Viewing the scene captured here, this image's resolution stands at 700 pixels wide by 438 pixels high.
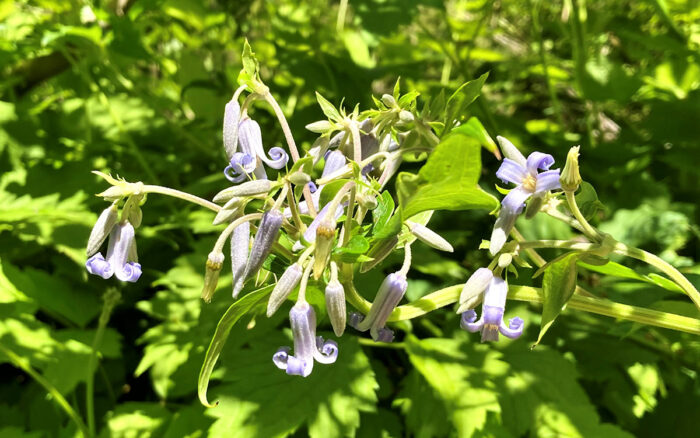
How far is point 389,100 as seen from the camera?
0.91 m

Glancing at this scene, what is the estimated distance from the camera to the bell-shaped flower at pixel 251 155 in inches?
37.0

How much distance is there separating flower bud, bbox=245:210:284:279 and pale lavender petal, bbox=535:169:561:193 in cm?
35

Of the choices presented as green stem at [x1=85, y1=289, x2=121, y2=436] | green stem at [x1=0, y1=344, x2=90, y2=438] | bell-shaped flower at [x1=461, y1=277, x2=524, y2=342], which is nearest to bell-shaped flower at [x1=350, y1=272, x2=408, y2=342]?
bell-shaped flower at [x1=461, y1=277, x2=524, y2=342]

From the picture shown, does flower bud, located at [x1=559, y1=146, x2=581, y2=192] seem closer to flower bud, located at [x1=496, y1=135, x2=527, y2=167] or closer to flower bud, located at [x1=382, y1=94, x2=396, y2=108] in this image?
flower bud, located at [x1=496, y1=135, x2=527, y2=167]

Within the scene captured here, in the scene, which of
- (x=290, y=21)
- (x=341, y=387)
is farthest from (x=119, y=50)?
(x=341, y=387)

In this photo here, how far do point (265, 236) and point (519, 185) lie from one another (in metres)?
0.35

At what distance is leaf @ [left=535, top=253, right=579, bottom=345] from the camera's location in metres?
0.81

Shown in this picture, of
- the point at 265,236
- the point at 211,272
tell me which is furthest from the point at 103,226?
the point at 265,236

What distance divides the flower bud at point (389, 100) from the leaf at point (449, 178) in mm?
240

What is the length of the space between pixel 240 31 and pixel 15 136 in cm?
138

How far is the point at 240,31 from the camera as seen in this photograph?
10.7 feet

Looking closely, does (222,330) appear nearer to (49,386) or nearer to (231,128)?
(231,128)

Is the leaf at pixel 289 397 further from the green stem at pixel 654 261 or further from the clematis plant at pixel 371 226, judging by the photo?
the green stem at pixel 654 261

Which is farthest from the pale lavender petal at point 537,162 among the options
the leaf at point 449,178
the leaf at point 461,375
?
the leaf at point 461,375
